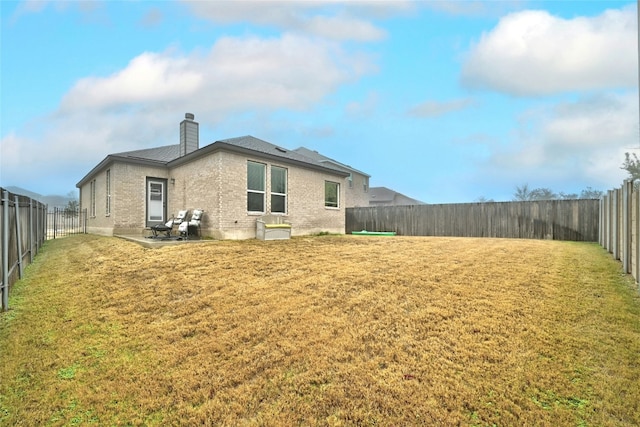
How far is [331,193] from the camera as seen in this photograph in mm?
15844

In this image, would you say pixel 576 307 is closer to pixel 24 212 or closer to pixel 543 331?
pixel 543 331

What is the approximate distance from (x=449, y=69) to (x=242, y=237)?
9.76 meters

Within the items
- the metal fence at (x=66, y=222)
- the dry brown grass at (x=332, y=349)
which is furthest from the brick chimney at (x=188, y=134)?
the metal fence at (x=66, y=222)

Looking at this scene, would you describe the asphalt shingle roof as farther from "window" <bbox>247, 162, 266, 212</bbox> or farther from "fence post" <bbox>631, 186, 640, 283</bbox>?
"fence post" <bbox>631, 186, 640, 283</bbox>

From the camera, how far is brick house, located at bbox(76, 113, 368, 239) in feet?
35.3

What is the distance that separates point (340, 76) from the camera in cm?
1609

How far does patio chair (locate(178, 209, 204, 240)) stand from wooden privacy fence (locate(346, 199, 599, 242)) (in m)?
10.6

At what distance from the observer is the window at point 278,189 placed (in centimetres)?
1238

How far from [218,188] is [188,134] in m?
5.42

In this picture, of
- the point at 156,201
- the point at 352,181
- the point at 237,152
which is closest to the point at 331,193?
the point at 237,152

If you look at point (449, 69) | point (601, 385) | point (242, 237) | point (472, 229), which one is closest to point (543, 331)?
point (601, 385)

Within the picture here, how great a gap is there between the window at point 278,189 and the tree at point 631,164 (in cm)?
2480

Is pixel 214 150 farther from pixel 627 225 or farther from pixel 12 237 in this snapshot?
pixel 627 225

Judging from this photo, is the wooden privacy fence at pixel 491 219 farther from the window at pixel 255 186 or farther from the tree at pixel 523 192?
the tree at pixel 523 192
